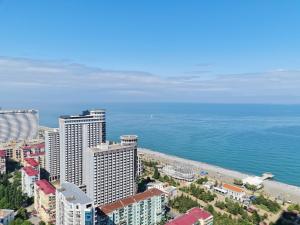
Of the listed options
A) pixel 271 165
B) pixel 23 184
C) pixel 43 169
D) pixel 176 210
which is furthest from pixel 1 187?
pixel 271 165

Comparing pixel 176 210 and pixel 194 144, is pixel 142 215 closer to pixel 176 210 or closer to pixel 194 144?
pixel 176 210

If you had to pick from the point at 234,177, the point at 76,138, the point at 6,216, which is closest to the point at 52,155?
the point at 76,138

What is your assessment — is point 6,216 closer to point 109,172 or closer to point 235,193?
point 109,172

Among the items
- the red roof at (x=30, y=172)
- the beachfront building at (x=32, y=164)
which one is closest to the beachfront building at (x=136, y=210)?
the red roof at (x=30, y=172)

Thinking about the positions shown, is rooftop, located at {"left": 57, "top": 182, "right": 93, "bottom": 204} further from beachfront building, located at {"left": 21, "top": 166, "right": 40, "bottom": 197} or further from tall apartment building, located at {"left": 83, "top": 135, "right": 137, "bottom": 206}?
beachfront building, located at {"left": 21, "top": 166, "right": 40, "bottom": 197}

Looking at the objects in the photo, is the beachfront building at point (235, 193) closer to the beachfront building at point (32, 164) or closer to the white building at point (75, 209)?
the white building at point (75, 209)

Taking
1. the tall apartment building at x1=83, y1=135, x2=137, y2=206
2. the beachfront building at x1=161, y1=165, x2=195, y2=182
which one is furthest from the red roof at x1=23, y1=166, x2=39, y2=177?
the beachfront building at x1=161, y1=165, x2=195, y2=182
